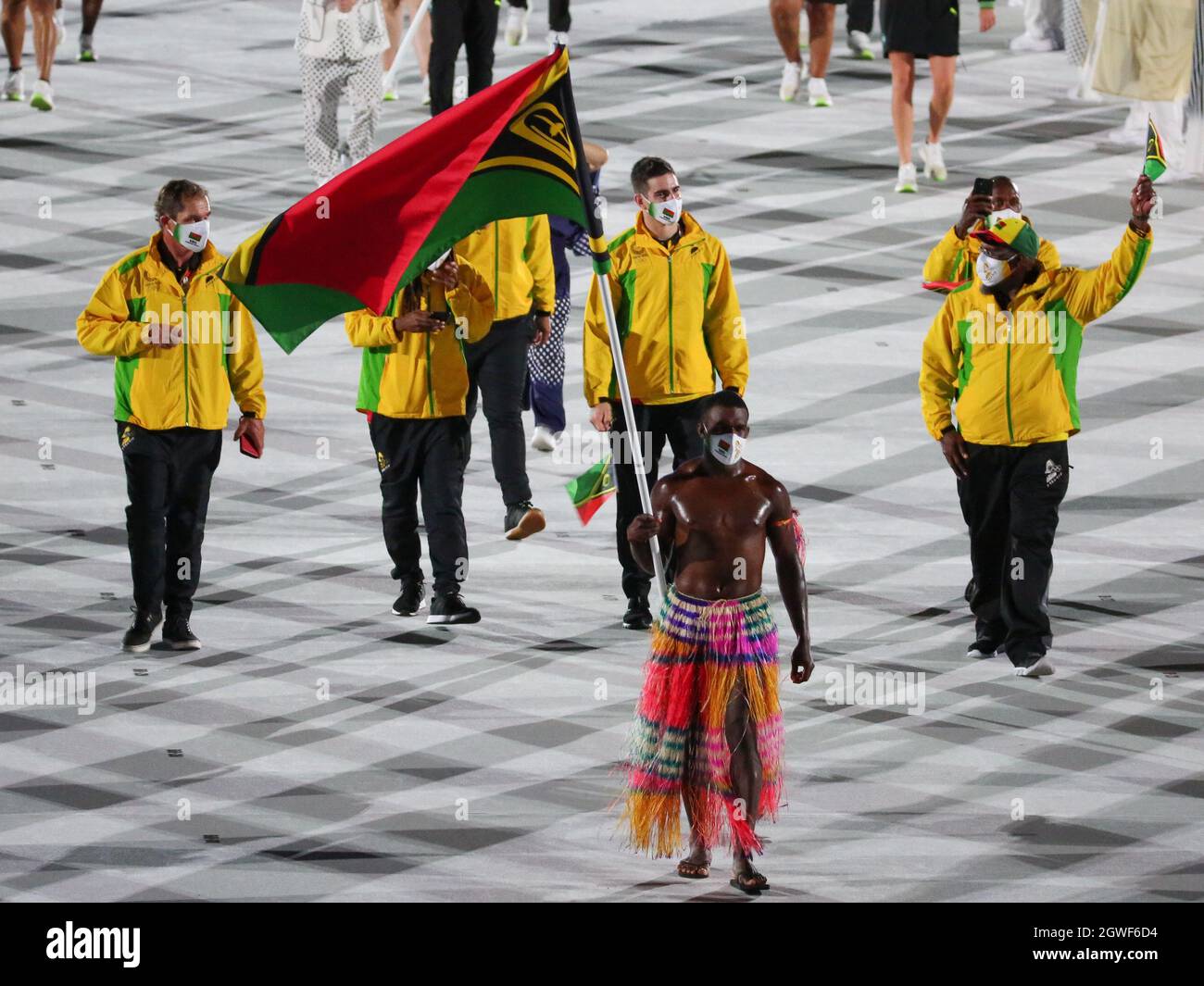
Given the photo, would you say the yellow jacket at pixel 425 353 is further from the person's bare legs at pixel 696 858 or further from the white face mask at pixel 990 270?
the person's bare legs at pixel 696 858

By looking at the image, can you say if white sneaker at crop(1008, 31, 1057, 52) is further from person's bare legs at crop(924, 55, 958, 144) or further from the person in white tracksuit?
the person in white tracksuit

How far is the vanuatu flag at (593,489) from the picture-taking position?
33.9 ft

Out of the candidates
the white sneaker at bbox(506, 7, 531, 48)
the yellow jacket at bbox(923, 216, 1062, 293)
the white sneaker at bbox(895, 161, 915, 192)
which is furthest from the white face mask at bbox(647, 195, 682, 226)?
the white sneaker at bbox(506, 7, 531, 48)

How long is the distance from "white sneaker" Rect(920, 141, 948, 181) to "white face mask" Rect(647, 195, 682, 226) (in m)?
7.13

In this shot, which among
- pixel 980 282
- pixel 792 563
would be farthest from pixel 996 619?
pixel 792 563

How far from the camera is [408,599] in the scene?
34.6 feet

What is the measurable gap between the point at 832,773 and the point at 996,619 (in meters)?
1.56

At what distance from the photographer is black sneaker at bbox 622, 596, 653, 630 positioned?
10375 mm

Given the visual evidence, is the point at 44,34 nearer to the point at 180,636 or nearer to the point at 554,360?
the point at 554,360

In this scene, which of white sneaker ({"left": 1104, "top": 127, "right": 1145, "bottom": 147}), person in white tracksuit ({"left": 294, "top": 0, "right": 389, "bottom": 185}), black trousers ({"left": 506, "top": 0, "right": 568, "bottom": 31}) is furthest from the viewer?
black trousers ({"left": 506, "top": 0, "right": 568, "bottom": 31})

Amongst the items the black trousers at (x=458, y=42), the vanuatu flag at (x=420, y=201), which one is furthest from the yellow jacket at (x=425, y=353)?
the black trousers at (x=458, y=42)

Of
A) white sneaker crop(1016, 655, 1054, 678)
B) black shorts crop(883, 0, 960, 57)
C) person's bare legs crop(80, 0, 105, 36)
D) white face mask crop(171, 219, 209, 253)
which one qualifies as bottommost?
white sneaker crop(1016, 655, 1054, 678)

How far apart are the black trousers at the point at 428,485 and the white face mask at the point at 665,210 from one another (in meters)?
1.23

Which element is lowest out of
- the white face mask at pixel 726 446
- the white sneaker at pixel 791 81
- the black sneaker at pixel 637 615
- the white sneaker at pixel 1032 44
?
the black sneaker at pixel 637 615
